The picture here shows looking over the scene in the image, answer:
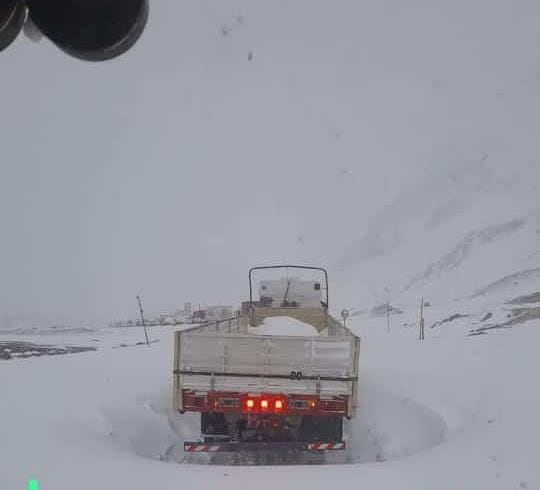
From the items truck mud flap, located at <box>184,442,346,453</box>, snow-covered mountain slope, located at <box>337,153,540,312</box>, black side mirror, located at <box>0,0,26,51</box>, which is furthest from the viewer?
snow-covered mountain slope, located at <box>337,153,540,312</box>

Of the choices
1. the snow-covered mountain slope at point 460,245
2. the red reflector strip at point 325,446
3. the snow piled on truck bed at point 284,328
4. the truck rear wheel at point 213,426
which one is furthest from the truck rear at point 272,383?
the snow-covered mountain slope at point 460,245

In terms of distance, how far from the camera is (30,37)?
208cm

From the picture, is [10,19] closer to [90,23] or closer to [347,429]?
[90,23]

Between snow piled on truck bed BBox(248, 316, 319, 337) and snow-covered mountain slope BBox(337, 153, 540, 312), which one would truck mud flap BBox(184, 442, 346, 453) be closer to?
snow piled on truck bed BBox(248, 316, 319, 337)

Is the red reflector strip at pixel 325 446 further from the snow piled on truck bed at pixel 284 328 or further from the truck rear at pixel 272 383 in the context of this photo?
the snow piled on truck bed at pixel 284 328

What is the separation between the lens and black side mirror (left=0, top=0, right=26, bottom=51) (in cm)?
188

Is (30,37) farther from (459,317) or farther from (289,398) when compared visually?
(459,317)

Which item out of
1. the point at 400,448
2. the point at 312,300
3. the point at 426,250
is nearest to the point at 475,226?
the point at 426,250

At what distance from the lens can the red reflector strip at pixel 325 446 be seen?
6809 mm

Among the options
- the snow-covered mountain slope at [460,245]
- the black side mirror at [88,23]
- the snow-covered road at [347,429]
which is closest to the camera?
the black side mirror at [88,23]

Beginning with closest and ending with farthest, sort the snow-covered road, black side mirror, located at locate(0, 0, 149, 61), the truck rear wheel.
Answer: black side mirror, located at locate(0, 0, 149, 61) < the snow-covered road < the truck rear wheel

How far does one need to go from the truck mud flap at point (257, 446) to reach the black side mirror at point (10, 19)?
5.71m

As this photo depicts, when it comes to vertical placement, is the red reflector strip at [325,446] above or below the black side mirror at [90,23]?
below

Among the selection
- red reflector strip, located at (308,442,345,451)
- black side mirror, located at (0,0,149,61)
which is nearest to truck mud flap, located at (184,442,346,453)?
red reflector strip, located at (308,442,345,451)
